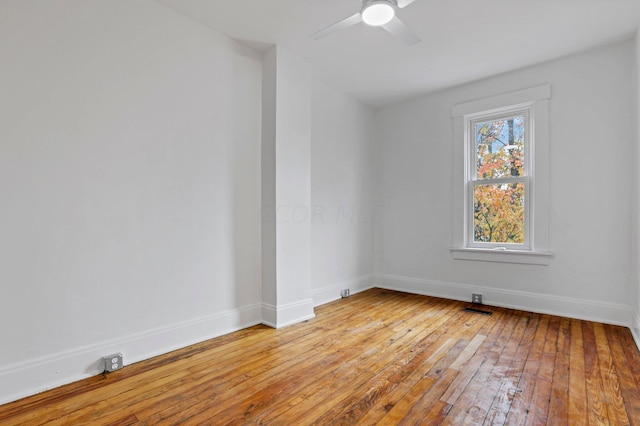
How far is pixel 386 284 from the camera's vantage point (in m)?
4.89

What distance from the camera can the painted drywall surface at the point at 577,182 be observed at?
3.21m

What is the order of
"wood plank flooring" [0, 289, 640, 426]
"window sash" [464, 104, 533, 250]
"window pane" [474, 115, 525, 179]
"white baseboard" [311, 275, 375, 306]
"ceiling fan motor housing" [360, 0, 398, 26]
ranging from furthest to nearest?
"white baseboard" [311, 275, 375, 306] < "window pane" [474, 115, 525, 179] < "window sash" [464, 104, 533, 250] < "ceiling fan motor housing" [360, 0, 398, 26] < "wood plank flooring" [0, 289, 640, 426]

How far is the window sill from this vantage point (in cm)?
360

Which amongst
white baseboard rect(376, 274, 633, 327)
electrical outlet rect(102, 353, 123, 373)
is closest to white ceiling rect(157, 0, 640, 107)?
white baseboard rect(376, 274, 633, 327)

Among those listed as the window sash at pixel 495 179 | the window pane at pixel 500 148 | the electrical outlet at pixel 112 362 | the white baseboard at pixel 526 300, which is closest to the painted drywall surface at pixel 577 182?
the white baseboard at pixel 526 300

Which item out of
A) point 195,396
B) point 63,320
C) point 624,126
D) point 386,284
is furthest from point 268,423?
point 624,126

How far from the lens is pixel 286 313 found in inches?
129

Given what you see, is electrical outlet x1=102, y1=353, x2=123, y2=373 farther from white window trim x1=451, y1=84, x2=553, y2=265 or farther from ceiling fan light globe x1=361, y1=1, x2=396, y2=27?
white window trim x1=451, y1=84, x2=553, y2=265

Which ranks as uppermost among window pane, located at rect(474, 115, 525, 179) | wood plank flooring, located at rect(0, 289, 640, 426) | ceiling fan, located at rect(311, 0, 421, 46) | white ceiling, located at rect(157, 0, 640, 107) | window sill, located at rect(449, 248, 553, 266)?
white ceiling, located at rect(157, 0, 640, 107)

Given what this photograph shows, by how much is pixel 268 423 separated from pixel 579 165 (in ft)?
12.3

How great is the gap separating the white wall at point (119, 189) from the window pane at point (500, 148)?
281cm

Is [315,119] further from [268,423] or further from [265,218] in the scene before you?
[268,423]

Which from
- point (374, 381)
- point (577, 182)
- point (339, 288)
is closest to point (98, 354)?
point (374, 381)

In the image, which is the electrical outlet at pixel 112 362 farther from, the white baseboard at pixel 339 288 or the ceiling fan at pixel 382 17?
the ceiling fan at pixel 382 17
